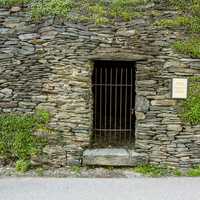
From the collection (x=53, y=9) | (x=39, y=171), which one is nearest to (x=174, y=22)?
(x=53, y=9)

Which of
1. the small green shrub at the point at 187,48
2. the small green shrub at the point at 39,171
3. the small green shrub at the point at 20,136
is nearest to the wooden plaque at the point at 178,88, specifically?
the small green shrub at the point at 187,48

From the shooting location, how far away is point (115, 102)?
31.7 feet

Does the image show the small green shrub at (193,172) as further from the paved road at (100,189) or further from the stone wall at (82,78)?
the paved road at (100,189)

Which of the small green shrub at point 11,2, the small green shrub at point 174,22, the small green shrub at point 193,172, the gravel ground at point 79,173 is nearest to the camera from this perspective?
the gravel ground at point 79,173

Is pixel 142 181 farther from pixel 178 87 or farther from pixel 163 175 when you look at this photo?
pixel 178 87

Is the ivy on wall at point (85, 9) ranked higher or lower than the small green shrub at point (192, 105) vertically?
higher

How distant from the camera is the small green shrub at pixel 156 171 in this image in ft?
27.9

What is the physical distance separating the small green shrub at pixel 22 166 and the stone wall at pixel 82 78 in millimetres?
268

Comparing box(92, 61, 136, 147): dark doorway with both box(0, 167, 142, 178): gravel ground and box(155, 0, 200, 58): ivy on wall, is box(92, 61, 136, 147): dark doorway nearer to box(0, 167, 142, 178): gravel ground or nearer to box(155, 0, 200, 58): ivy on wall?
box(0, 167, 142, 178): gravel ground

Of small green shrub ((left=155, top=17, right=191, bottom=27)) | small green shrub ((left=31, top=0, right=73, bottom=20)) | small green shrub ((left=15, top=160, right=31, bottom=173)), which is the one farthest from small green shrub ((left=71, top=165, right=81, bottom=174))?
small green shrub ((left=155, top=17, right=191, bottom=27))

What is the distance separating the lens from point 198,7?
9055 millimetres

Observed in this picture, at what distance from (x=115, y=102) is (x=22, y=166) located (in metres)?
2.39

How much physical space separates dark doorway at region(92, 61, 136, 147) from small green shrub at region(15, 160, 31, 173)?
56.2 inches

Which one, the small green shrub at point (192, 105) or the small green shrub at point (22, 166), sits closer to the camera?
the small green shrub at point (22, 166)
